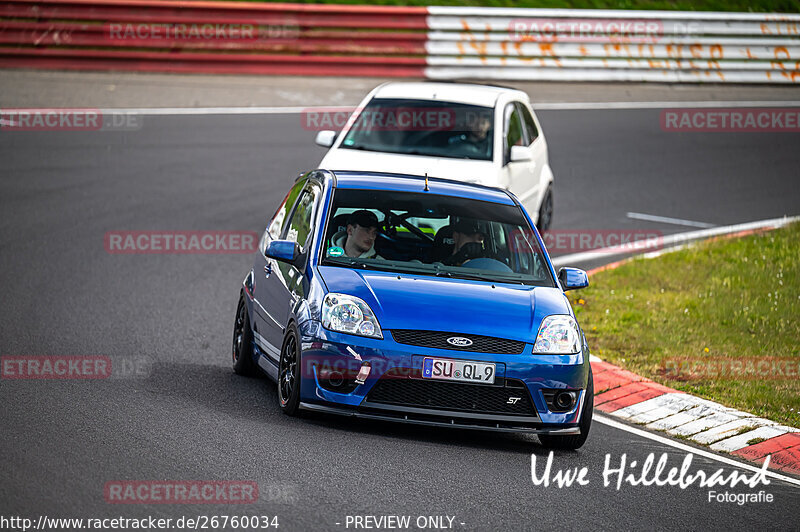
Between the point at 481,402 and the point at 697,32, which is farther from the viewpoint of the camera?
the point at 697,32

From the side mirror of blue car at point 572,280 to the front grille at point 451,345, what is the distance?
3.70 ft

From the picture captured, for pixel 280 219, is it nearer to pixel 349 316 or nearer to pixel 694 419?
pixel 349 316

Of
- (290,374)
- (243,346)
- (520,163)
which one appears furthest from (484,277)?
(520,163)

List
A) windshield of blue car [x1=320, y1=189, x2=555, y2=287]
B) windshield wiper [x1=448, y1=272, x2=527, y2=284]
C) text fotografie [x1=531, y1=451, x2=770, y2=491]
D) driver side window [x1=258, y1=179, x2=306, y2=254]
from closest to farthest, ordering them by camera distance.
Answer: text fotografie [x1=531, y1=451, x2=770, y2=491] → windshield wiper [x1=448, y1=272, x2=527, y2=284] → windshield of blue car [x1=320, y1=189, x2=555, y2=287] → driver side window [x1=258, y1=179, x2=306, y2=254]

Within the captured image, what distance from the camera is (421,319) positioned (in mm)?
7250

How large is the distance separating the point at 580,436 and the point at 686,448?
92 centimetres

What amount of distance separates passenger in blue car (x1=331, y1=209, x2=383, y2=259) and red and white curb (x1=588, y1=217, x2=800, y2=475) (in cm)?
218

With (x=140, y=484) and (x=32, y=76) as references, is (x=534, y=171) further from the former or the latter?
(x=32, y=76)

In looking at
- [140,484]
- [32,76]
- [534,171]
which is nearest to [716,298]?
[534,171]

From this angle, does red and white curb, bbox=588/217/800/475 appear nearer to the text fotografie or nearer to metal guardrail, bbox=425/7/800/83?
the text fotografie

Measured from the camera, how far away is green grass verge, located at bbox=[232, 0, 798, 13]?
26362 millimetres

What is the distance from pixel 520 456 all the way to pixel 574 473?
44 centimetres

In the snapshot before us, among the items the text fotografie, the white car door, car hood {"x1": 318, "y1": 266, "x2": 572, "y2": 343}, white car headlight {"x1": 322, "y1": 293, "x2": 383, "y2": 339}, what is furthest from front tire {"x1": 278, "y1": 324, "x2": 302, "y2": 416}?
the white car door

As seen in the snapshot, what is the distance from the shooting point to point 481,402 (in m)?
7.23
